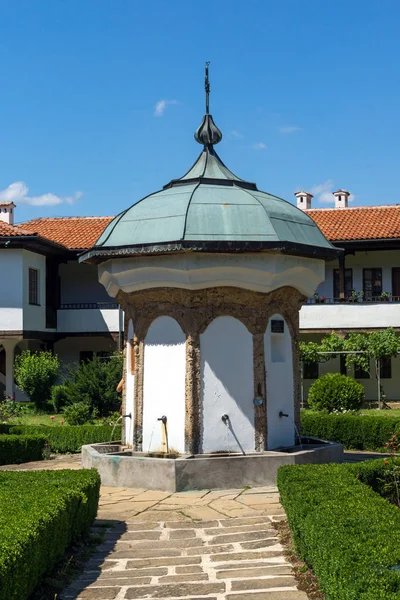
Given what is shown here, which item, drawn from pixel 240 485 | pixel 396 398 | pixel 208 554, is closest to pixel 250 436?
pixel 240 485

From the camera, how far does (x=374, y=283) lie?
98.7 feet

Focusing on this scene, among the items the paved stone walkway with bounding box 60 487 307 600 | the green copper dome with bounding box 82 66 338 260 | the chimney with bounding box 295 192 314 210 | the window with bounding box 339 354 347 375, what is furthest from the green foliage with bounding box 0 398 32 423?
the chimney with bounding box 295 192 314 210

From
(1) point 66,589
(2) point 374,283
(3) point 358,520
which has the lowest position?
(1) point 66,589

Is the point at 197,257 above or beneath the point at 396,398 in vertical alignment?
above

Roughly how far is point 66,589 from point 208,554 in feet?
5.03

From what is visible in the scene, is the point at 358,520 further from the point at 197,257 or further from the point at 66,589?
the point at 197,257

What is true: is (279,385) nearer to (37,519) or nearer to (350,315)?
(37,519)

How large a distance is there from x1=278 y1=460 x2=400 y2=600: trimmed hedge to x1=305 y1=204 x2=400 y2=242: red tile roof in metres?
19.9

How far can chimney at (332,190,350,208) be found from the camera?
3472 centimetres

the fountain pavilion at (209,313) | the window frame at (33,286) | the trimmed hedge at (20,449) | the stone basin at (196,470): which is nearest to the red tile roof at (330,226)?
the window frame at (33,286)

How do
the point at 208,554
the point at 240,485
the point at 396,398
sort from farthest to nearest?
the point at 396,398 → the point at 240,485 → the point at 208,554

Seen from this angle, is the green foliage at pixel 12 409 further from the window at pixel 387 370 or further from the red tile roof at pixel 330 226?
the window at pixel 387 370

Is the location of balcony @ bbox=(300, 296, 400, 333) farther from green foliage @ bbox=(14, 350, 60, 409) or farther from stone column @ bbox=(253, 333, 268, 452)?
stone column @ bbox=(253, 333, 268, 452)

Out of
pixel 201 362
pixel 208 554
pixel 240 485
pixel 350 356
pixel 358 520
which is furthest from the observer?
pixel 350 356
